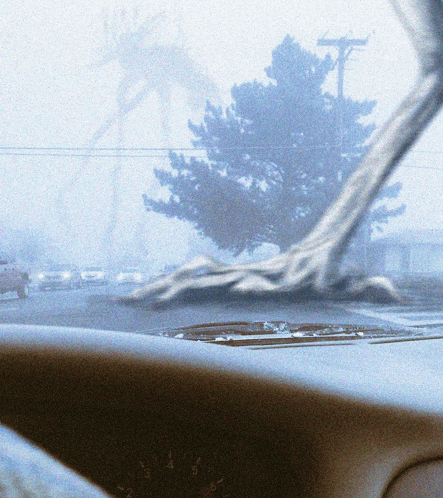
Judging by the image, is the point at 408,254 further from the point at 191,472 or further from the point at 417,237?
the point at 191,472

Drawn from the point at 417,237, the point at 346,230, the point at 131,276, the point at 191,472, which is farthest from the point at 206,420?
the point at 417,237

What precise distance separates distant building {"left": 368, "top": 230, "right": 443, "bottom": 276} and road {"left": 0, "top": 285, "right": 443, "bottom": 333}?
50 cm

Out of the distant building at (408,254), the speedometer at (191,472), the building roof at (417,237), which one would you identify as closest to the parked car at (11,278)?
the distant building at (408,254)

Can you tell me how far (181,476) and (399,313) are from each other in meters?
3.71

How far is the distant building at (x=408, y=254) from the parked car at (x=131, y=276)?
1910 mm

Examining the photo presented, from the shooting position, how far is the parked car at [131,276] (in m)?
4.62

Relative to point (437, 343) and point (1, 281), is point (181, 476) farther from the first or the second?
point (1, 281)

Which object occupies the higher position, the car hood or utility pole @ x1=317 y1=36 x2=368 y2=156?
utility pole @ x1=317 y1=36 x2=368 y2=156

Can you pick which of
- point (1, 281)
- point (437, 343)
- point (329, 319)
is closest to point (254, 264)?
point (329, 319)

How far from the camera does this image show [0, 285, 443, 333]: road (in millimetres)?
4145

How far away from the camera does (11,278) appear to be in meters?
4.77

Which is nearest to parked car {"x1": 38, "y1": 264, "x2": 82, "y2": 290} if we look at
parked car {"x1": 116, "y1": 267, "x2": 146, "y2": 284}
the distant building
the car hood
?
parked car {"x1": 116, "y1": 267, "x2": 146, "y2": 284}

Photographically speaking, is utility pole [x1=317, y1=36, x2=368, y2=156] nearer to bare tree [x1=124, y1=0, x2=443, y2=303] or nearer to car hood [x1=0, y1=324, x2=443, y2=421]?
bare tree [x1=124, y1=0, x2=443, y2=303]

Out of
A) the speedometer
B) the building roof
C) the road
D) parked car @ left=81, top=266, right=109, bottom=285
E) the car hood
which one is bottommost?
the road
